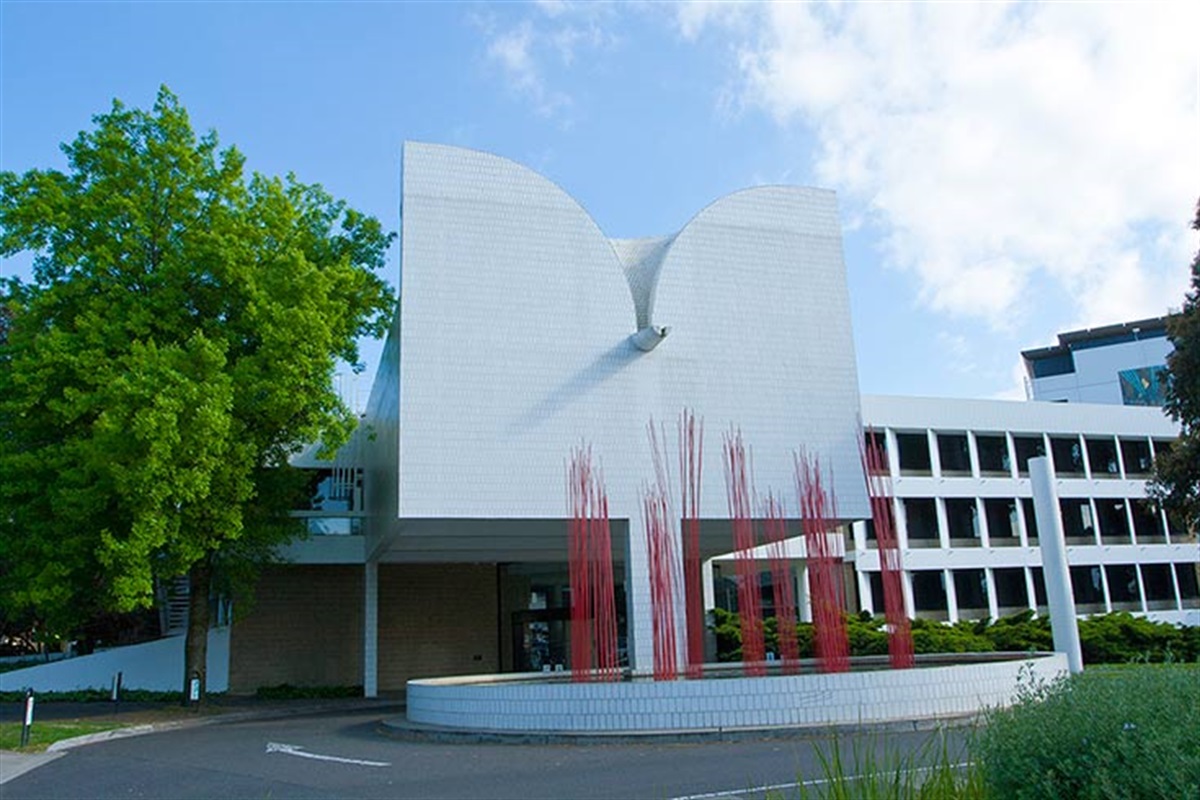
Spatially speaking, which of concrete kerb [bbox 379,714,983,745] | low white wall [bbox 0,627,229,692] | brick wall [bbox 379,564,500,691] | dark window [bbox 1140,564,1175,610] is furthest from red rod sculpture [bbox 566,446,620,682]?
dark window [bbox 1140,564,1175,610]

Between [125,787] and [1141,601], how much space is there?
35.1 m

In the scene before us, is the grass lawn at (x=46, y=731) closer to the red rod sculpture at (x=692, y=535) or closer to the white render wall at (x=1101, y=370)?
the red rod sculpture at (x=692, y=535)

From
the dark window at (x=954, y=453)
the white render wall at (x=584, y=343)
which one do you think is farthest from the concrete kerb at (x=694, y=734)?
the dark window at (x=954, y=453)

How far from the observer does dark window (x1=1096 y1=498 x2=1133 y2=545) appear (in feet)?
119

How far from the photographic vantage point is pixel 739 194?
20438 mm

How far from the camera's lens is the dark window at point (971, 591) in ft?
109

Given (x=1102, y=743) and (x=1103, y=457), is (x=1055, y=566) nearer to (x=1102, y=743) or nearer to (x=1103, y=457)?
(x=1102, y=743)

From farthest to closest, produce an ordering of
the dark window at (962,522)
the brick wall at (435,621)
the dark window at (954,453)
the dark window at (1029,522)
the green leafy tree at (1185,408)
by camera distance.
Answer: the dark window at (1029,522), the dark window at (954,453), the dark window at (962,522), the brick wall at (435,621), the green leafy tree at (1185,408)

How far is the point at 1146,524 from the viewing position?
122 feet

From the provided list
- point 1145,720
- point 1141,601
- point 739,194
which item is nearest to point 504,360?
point 739,194

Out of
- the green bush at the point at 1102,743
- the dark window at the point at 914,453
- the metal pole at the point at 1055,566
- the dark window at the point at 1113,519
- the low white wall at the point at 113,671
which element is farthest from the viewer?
the dark window at the point at 1113,519

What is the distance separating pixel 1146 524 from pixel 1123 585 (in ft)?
9.55

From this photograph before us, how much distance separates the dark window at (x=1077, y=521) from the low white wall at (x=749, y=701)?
25938 mm

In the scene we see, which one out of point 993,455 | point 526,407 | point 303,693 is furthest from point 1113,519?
point 303,693
